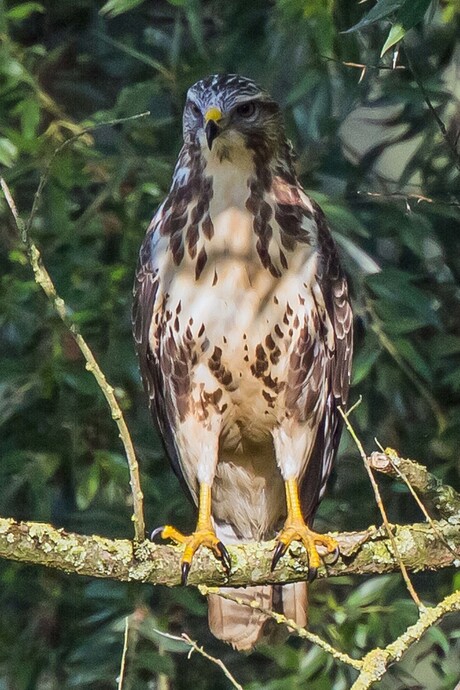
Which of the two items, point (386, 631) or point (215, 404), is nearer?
point (215, 404)

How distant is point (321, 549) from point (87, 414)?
128cm

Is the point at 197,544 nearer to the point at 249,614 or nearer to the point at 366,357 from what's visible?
the point at 249,614

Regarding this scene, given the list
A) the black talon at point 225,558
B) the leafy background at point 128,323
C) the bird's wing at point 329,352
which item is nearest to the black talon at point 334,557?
the black talon at point 225,558

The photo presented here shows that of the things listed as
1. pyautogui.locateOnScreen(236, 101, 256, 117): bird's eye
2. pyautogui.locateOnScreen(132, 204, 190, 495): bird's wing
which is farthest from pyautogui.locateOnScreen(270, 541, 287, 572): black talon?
pyautogui.locateOnScreen(236, 101, 256, 117): bird's eye

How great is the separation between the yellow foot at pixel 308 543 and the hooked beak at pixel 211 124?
91 centimetres

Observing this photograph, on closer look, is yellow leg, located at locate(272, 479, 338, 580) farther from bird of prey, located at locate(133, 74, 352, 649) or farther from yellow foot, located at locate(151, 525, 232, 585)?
yellow foot, located at locate(151, 525, 232, 585)

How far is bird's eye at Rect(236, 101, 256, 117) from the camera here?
142 inches

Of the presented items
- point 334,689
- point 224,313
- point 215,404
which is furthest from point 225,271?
point 334,689

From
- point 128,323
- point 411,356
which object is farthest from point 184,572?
point 128,323

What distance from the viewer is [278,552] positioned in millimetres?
3174

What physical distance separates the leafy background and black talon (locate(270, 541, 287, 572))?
0.90 meters

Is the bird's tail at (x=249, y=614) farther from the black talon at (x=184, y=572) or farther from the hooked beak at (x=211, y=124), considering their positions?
the hooked beak at (x=211, y=124)

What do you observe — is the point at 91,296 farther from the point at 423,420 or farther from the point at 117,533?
the point at 423,420

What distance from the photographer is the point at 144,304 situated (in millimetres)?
3793
